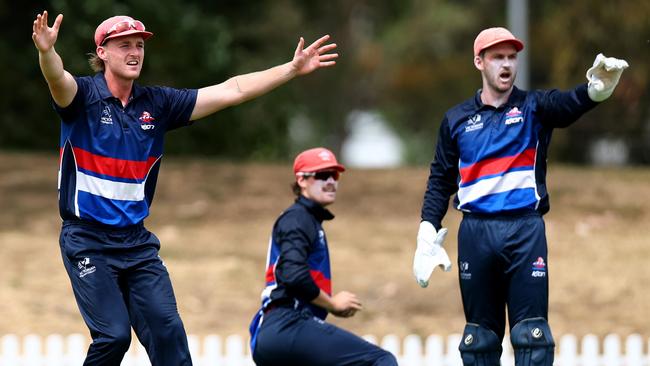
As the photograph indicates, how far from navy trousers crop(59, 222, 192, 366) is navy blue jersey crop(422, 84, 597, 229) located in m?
1.87

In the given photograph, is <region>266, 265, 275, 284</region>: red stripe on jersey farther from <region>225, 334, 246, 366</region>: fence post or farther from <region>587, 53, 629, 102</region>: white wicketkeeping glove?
<region>225, 334, 246, 366</region>: fence post

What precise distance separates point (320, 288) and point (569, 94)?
180 cm

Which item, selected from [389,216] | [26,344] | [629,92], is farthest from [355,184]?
[629,92]

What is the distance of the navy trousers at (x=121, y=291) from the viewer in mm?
7090

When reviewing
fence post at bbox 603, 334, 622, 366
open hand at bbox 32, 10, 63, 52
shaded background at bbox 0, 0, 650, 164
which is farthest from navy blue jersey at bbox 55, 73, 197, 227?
shaded background at bbox 0, 0, 650, 164

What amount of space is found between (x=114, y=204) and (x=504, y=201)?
87.6 inches

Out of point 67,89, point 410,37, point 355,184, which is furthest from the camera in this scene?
point 410,37

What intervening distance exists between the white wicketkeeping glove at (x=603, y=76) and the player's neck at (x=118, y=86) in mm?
2610

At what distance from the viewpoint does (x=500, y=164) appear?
296 inches

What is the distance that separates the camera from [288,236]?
729 cm

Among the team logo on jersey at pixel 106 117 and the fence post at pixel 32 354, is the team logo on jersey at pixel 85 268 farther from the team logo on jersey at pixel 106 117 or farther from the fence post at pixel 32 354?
the fence post at pixel 32 354

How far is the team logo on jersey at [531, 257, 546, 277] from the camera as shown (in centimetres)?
745

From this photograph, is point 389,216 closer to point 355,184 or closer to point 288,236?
point 355,184

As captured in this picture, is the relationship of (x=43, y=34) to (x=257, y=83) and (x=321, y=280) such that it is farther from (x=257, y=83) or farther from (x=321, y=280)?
(x=321, y=280)
